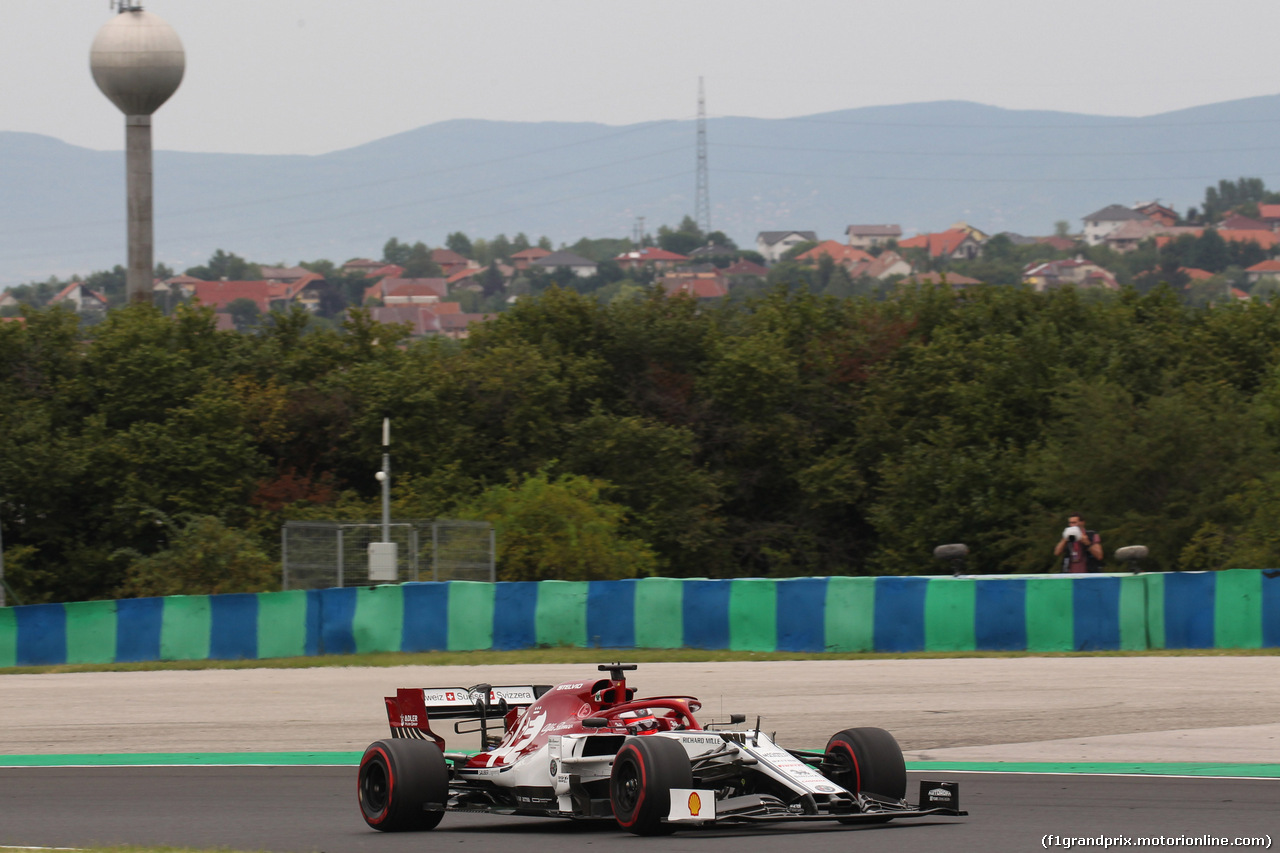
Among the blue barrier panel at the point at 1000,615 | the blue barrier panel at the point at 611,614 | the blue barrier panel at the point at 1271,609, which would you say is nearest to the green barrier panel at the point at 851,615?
the blue barrier panel at the point at 1000,615

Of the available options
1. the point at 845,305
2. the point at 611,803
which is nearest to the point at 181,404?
the point at 845,305

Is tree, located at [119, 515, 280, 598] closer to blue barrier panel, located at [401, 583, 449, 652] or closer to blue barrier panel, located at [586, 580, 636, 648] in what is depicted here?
blue barrier panel, located at [401, 583, 449, 652]

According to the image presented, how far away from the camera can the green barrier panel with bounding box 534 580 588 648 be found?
22.5m

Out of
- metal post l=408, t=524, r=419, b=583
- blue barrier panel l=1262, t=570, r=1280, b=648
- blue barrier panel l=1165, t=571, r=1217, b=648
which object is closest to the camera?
blue barrier panel l=1262, t=570, r=1280, b=648

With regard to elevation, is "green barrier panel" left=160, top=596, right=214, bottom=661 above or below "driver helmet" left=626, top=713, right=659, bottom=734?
below

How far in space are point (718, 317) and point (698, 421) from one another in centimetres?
528

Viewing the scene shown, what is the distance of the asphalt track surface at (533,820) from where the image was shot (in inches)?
349

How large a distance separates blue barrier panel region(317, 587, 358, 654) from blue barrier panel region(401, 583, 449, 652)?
0.90 metres

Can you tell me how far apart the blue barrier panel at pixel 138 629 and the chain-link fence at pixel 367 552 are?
268cm

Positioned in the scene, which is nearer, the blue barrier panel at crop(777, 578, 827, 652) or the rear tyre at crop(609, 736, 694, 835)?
the rear tyre at crop(609, 736, 694, 835)

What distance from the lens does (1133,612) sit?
19.8m

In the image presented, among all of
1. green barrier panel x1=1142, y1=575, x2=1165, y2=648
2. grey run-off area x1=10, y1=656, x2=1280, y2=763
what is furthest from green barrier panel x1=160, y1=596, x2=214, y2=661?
green barrier panel x1=1142, y1=575, x2=1165, y2=648

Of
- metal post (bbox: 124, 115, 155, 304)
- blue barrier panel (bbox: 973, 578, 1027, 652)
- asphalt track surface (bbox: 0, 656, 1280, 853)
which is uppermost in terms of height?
metal post (bbox: 124, 115, 155, 304)

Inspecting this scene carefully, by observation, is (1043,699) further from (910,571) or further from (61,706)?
(910,571)
